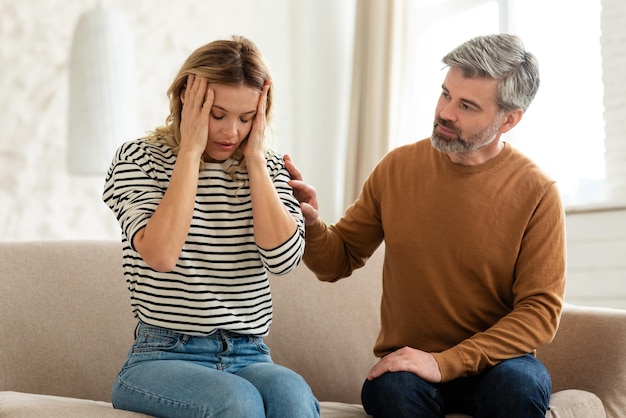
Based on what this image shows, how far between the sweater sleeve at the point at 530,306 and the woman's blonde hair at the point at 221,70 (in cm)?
62

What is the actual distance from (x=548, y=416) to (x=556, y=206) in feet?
1.57

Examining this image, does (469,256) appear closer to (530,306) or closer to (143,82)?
(530,306)

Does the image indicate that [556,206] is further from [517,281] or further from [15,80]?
[15,80]

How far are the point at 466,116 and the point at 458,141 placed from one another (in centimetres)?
7

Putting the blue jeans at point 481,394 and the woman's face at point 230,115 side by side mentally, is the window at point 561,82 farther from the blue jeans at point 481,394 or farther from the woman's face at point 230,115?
the woman's face at point 230,115

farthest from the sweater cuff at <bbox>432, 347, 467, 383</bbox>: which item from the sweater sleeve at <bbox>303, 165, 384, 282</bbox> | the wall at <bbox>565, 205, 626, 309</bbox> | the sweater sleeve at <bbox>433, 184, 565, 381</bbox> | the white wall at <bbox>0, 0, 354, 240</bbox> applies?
the white wall at <bbox>0, 0, 354, 240</bbox>

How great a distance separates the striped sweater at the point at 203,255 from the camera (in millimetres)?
1597

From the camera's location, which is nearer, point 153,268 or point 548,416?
point 153,268

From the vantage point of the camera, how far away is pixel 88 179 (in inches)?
138

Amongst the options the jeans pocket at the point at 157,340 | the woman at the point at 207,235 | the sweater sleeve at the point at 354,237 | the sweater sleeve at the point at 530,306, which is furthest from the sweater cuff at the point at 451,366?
the jeans pocket at the point at 157,340

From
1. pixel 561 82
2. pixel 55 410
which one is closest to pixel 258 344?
pixel 55 410

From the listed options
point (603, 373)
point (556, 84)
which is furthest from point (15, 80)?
point (603, 373)

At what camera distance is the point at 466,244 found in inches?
72.7

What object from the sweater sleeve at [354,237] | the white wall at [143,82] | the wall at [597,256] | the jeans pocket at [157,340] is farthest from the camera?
the white wall at [143,82]
